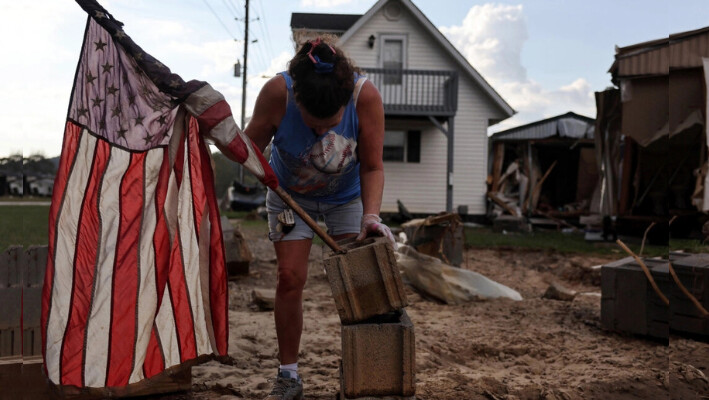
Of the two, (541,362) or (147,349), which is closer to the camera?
(147,349)

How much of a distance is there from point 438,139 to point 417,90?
189 cm

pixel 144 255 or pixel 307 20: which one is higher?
pixel 307 20

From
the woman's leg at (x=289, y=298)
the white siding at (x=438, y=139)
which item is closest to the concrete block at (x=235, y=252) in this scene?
the woman's leg at (x=289, y=298)

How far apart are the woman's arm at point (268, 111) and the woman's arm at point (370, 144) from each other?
372mm

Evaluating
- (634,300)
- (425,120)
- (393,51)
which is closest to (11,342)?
(634,300)

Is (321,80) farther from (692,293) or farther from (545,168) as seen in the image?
(545,168)

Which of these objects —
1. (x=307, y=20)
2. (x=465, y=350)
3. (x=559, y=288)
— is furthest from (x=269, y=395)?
(x=307, y=20)

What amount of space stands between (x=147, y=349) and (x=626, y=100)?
21.8 ft

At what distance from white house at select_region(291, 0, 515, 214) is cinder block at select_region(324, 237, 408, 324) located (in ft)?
47.3

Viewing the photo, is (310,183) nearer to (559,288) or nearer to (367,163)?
(367,163)

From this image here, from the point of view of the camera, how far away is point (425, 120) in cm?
1669

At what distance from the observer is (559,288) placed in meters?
5.62

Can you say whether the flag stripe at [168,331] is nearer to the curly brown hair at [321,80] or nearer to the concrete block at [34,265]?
the concrete block at [34,265]

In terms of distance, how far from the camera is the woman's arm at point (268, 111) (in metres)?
2.56
